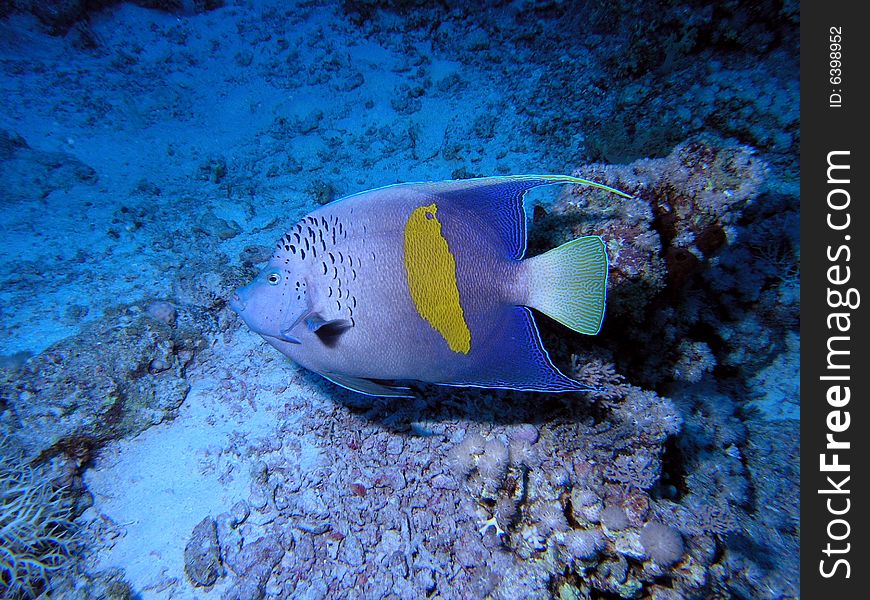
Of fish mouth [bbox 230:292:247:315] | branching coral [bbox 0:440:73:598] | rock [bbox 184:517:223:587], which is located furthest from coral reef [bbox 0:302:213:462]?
fish mouth [bbox 230:292:247:315]

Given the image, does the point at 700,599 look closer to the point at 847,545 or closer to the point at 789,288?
the point at 847,545

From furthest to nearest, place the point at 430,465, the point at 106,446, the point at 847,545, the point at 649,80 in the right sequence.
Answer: the point at 649,80, the point at 106,446, the point at 430,465, the point at 847,545

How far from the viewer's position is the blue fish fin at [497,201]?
1.60 metres

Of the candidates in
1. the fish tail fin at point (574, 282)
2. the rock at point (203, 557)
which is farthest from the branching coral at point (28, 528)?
the fish tail fin at point (574, 282)

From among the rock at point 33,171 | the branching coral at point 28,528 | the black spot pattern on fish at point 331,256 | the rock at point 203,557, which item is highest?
the rock at point 33,171

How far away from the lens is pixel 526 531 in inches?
76.4

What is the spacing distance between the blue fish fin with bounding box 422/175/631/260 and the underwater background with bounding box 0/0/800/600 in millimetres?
745

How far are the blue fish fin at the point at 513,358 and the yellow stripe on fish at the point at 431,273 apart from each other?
0.61ft

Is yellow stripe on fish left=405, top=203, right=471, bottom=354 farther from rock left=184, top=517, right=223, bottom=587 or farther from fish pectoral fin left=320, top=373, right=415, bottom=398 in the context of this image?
rock left=184, top=517, right=223, bottom=587

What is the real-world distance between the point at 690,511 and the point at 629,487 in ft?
1.06

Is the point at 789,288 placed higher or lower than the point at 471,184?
lower

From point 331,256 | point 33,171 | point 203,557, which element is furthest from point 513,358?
A: point 33,171

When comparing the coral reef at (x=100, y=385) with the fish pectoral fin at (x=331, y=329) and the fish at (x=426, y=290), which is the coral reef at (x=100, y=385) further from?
the fish pectoral fin at (x=331, y=329)

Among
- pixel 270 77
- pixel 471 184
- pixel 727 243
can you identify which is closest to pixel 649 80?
pixel 727 243
